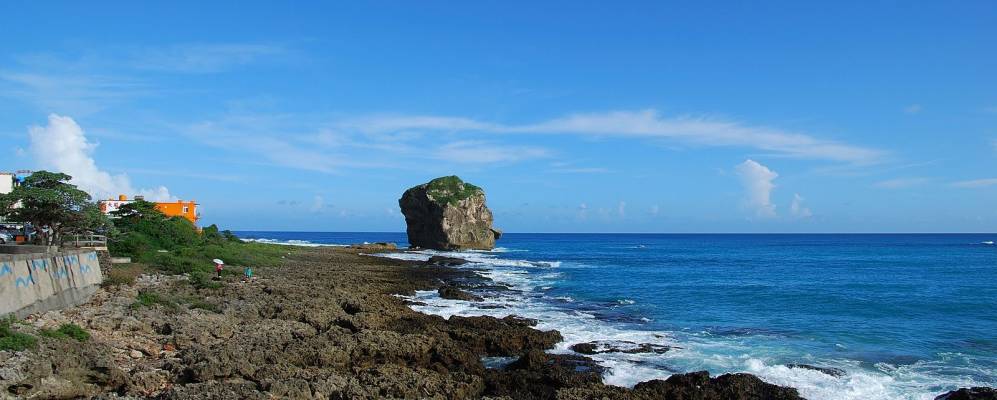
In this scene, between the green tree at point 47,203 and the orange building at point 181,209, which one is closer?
the green tree at point 47,203

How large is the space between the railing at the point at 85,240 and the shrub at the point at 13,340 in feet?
57.2

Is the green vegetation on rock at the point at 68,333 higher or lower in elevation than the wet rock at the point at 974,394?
higher

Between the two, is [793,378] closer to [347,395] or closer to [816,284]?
[347,395]

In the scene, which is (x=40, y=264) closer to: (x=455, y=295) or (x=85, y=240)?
(x=85, y=240)

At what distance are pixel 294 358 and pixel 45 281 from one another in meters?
9.70

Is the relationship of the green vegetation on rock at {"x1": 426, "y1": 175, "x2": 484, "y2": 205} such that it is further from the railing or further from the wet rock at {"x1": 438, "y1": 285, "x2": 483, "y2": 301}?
the railing

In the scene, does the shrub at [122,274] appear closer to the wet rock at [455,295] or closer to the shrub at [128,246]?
the shrub at [128,246]

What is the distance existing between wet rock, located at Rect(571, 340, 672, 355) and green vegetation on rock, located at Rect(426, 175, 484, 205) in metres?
75.9

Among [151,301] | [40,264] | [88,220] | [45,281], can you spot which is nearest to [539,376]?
[151,301]

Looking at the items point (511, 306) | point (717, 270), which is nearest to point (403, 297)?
point (511, 306)

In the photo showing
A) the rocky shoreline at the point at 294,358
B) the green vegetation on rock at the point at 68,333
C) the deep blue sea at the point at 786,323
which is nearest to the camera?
the rocky shoreline at the point at 294,358

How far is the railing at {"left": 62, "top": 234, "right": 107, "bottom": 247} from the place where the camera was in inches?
1194

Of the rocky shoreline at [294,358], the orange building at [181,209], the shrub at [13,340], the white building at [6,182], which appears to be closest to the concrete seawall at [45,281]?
the rocky shoreline at [294,358]

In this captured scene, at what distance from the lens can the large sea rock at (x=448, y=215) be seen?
96562 mm
